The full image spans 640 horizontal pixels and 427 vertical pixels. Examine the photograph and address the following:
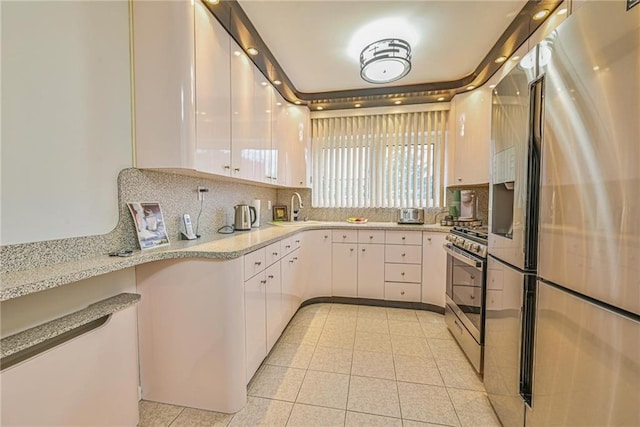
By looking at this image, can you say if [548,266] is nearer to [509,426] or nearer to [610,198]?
[610,198]

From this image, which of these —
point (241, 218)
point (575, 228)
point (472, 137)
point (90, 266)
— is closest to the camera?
point (575, 228)

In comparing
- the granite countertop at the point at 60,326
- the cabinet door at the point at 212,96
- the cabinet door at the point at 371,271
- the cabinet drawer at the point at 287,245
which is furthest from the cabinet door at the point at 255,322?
the cabinet door at the point at 371,271

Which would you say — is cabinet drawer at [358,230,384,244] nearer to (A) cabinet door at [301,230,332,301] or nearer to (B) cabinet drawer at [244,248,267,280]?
(A) cabinet door at [301,230,332,301]

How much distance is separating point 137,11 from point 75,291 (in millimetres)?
1553

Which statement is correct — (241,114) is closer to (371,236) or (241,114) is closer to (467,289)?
(371,236)

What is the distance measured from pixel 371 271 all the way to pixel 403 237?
0.54m

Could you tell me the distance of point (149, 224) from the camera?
62.4 inches

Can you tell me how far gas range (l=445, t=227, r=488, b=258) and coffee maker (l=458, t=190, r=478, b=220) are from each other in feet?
2.48

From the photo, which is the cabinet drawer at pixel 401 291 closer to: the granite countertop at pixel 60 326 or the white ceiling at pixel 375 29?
the white ceiling at pixel 375 29

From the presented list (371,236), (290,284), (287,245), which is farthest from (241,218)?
(371,236)

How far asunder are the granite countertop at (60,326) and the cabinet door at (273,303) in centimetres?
82

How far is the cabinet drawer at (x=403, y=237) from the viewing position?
2.93 metres

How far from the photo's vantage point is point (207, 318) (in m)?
1.47

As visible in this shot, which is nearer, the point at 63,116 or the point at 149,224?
the point at 63,116
